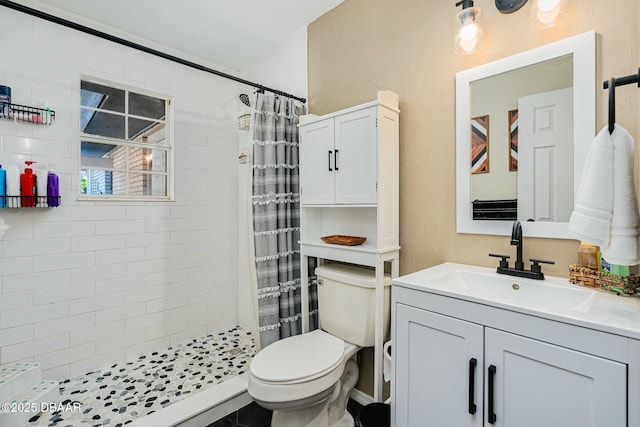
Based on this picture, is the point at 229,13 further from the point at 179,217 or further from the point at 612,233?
the point at 612,233

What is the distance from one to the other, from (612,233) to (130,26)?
3.12m

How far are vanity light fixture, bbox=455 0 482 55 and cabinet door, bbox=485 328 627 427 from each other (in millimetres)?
1263

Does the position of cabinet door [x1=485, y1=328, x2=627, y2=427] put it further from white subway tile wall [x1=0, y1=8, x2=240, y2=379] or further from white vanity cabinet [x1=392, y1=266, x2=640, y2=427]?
white subway tile wall [x1=0, y1=8, x2=240, y2=379]

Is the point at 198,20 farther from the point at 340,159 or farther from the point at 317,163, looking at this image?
the point at 340,159

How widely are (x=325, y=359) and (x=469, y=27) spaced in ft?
5.73

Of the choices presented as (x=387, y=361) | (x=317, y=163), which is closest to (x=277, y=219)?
(x=317, y=163)

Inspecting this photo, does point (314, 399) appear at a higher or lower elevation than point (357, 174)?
lower

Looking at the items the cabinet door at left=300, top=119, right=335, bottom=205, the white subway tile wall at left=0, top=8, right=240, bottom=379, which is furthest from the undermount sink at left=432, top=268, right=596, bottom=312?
the white subway tile wall at left=0, top=8, right=240, bottom=379

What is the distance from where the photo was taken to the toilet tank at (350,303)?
5.39 feet

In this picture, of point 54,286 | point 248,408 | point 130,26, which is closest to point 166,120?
point 130,26

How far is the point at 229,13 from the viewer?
7.05 feet

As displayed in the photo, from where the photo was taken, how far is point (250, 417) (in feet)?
5.97

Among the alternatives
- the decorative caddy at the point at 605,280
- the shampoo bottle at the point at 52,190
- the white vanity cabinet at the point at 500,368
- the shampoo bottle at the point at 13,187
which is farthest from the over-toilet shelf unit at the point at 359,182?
the shampoo bottle at the point at 13,187

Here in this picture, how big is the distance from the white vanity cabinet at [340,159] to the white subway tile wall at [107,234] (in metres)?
1.32
